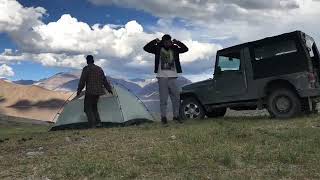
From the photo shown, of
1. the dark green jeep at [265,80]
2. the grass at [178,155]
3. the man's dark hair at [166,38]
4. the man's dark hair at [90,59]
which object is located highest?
the man's dark hair at [166,38]

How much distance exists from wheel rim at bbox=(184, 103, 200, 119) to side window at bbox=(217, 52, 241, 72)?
1.68 meters

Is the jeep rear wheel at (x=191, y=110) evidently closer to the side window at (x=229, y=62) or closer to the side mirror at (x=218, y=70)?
the side mirror at (x=218, y=70)

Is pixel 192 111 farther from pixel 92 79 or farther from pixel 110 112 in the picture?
pixel 92 79

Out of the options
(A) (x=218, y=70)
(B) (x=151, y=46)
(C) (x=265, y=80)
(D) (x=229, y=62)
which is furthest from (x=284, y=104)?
(B) (x=151, y=46)

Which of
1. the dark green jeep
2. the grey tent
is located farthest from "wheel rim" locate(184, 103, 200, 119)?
the grey tent

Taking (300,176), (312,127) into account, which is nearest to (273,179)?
(300,176)

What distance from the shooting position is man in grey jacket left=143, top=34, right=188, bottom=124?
60.0 ft

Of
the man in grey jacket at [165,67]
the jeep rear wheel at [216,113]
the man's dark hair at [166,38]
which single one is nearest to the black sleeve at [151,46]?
the man in grey jacket at [165,67]

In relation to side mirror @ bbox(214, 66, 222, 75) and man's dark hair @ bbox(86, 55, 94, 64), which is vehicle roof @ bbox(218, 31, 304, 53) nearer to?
side mirror @ bbox(214, 66, 222, 75)

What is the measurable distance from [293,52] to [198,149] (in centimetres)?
729

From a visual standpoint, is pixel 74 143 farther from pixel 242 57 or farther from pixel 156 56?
pixel 242 57

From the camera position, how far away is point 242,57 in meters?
19.2

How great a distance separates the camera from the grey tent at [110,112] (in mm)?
20816

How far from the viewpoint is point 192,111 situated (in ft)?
68.6
